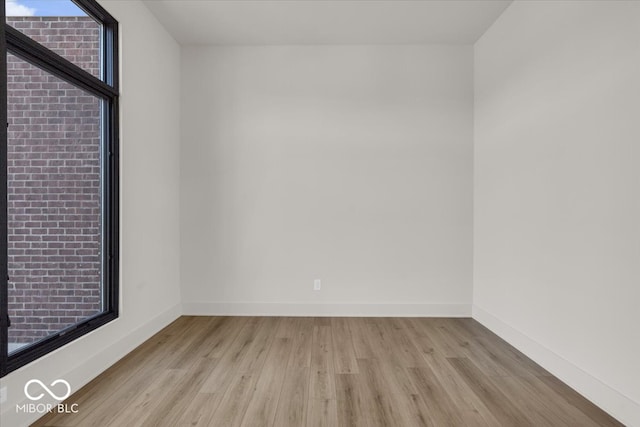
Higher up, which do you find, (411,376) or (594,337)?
(594,337)

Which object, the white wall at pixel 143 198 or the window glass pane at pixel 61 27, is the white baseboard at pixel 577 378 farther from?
the window glass pane at pixel 61 27

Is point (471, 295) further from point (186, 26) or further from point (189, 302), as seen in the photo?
point (186, 26)

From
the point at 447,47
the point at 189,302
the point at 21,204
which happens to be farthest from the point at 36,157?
the point at 447,47

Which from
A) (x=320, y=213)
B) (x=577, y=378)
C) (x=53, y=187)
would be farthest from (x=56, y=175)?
(x=577, y=378)

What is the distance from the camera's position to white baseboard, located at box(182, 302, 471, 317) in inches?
157

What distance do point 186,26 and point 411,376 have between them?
3923 millimetres

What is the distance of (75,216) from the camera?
2482mm

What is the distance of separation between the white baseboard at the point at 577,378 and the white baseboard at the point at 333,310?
639 mm

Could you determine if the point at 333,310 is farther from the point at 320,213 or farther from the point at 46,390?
the point at 46,390

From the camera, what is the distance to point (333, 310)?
4.00 metres

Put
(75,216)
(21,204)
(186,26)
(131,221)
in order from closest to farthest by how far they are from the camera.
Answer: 1. (21,204)
2. (75,216)
3. (131,221)
4. (186,26)

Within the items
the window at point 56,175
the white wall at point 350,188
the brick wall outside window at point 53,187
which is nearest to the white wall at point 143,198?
the window at point 56,175

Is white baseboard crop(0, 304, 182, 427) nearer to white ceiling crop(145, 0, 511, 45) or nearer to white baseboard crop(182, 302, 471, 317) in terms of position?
white baseboard crop(182, 302, 471, 317)

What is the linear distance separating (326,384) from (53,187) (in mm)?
2228
